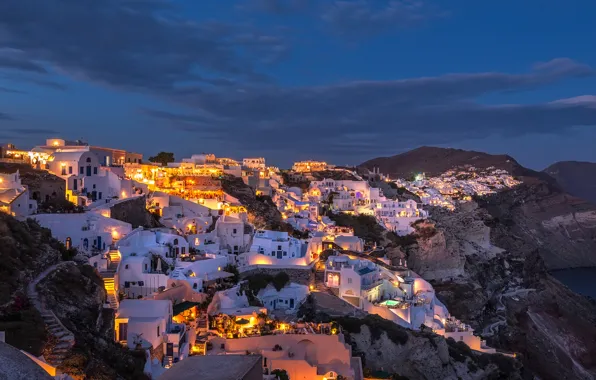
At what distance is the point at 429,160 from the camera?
158 m

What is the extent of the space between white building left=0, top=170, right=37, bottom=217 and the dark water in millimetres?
66790

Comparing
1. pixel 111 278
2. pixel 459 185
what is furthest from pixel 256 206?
pixel 459 185

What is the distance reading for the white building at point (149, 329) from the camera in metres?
16.3

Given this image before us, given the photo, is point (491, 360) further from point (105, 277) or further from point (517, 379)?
point (105, 277)

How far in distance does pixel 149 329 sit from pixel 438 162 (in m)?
145

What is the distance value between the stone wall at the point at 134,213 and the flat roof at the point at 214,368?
23.4 meters

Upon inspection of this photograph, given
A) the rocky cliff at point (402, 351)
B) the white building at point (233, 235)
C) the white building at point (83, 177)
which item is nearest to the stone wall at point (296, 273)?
the white building at point (233, 235)

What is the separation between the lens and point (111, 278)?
1934 cm

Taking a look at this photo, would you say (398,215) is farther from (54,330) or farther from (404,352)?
(54,330)

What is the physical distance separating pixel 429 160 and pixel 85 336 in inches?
5985

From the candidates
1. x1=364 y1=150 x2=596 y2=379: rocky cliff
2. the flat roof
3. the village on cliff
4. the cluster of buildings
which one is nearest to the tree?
the village on cliff

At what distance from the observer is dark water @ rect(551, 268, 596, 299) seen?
72356 millimetres

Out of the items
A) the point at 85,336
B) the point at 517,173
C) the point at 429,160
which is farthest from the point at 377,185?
the point at 429,160

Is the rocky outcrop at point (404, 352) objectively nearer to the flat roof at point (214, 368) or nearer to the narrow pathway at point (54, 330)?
the narrow pathway at point (54, 330)
